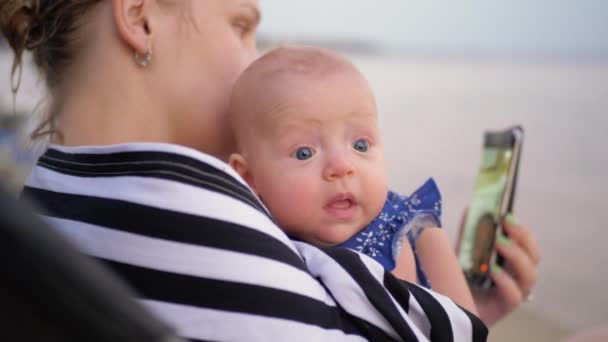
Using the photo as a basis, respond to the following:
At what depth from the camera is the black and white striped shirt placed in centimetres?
75

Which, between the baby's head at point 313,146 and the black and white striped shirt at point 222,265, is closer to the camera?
the black and white striped shirt at point 222,265

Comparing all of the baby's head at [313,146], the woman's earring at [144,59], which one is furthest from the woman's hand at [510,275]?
the woman's earring at [144,59]

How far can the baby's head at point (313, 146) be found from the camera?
103 cm

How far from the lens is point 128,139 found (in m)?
1.12

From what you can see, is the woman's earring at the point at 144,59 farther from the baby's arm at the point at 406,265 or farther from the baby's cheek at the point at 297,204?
the baby's arm at the point at 406,265

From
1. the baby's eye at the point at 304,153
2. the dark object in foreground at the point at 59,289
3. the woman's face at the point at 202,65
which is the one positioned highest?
the woman's face at the point at 202,65

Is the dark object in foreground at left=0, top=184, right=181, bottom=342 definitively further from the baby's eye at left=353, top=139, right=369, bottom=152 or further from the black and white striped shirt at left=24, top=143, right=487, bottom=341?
the baby's eye at left=353, top=139, right=369, bottom=152

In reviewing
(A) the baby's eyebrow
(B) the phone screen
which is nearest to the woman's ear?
(A) the baby's eyebrow

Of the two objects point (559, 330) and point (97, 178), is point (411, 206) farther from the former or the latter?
point (559, 330)

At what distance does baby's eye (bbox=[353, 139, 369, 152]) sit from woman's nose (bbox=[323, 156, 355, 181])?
53mm

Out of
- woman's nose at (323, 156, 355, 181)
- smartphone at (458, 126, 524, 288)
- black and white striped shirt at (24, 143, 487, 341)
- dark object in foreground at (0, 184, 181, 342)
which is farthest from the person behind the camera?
smartphone at (458, 126, 524, 288)

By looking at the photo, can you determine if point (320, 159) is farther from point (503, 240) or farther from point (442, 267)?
point (503, 240)

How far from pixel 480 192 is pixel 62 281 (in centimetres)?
112

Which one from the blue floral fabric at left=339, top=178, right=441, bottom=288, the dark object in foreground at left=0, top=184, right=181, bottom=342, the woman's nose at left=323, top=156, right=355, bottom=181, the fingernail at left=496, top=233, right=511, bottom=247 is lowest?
the fingernail at left=496, top=233, right=511, bottom=247
